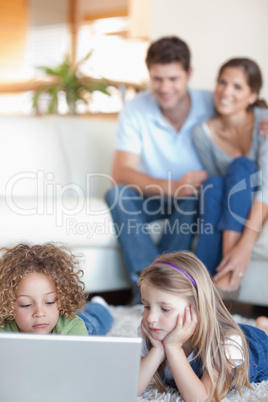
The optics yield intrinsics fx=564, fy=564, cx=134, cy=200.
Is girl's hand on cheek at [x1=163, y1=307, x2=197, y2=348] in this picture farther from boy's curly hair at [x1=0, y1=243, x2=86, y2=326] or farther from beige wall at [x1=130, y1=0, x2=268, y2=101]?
beige wall at [x1=130, y1=0, x2=268, y2=101]

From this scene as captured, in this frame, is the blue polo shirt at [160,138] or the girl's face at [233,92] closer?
the girl's face at [233,92]

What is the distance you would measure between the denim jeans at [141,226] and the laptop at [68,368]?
1254 millimetres

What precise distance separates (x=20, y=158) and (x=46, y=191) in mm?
206

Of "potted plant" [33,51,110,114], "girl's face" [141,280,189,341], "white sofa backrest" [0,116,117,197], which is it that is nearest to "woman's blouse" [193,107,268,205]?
"white sofa backrest" [0,116,117,197]

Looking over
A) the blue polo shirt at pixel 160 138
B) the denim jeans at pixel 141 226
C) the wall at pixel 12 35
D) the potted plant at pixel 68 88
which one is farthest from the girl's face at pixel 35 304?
the wall at pixel 12 35

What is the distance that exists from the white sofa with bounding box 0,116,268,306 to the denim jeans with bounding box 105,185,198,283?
0.06 meters

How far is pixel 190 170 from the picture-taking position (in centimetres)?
256

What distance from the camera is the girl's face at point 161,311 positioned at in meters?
1.17

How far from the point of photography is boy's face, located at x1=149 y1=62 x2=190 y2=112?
8.11ft

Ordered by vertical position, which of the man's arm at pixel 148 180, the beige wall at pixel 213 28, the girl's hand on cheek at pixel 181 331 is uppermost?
the beige wall at pixel 213 28

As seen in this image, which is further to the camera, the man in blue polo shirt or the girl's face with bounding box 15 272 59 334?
the man in blue polo shirt

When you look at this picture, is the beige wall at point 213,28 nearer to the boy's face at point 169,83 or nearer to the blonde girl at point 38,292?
the boy's face at point 169,83

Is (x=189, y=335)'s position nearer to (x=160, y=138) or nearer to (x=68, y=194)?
(x=160, y=138)

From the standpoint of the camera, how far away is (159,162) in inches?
102
